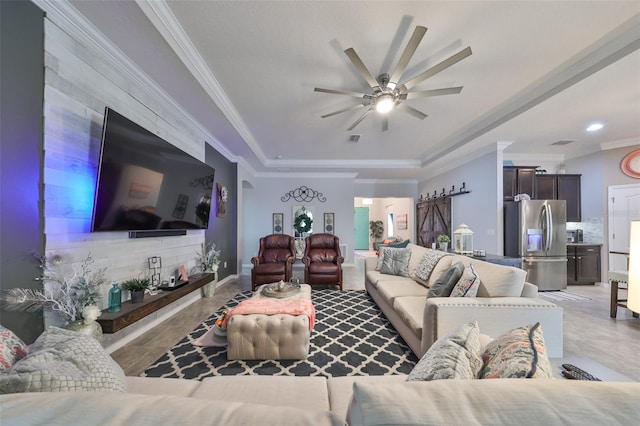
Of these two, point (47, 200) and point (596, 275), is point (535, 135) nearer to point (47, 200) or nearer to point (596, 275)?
point (596, 275)

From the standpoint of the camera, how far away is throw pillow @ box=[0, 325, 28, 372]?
2.84 ft

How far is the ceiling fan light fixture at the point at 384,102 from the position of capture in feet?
8.59

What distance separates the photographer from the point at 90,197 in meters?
2.07

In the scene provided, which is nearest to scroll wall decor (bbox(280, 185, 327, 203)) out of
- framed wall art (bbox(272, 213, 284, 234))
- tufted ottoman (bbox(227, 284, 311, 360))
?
framed wall art (bbox(272, 213, 284, 234))

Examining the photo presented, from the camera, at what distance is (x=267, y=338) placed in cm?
215

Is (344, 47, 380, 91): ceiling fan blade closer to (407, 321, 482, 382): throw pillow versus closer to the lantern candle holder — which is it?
(407, 321, 482, 382): throw pillow

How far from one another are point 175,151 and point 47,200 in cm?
125

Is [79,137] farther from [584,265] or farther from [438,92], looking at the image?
[584,265]

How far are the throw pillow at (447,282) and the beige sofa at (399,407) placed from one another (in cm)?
175

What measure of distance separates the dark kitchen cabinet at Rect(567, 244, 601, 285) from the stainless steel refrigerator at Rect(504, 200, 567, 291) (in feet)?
2.01

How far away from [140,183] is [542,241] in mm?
6065

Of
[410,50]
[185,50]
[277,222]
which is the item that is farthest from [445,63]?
[277,222]

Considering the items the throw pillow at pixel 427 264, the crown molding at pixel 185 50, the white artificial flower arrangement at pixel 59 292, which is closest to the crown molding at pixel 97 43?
the crown molding at pixel 185 50

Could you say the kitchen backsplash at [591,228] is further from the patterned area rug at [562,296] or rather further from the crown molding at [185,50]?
the crown molding at [185,50]
